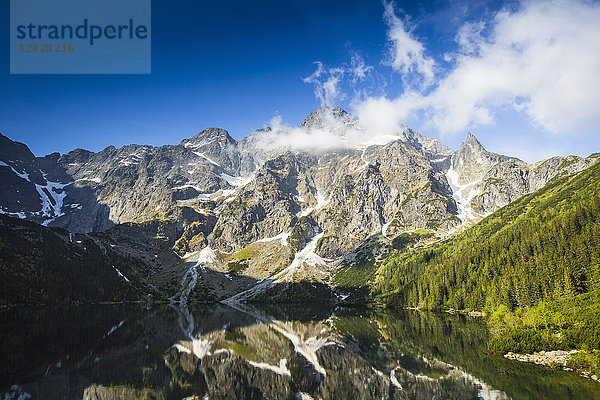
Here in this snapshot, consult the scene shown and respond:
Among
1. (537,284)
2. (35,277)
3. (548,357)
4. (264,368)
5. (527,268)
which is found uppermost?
(35,277)

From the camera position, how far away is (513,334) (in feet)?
189

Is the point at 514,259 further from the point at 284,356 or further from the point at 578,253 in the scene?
the point at 284,356

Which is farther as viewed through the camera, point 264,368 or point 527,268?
point 527,268

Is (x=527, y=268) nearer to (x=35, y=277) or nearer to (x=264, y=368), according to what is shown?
(x=264, y=368)

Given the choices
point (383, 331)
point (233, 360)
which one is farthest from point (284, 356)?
point (383, 331)

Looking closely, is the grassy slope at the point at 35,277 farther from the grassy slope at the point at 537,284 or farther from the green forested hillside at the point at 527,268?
the green forested hillside at the point at 527,268

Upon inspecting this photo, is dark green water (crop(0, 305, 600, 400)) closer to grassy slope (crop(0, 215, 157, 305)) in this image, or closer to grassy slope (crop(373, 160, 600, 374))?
grassy slope (crop(373, 160, 600, 374))

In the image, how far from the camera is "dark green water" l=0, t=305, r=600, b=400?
123 ft

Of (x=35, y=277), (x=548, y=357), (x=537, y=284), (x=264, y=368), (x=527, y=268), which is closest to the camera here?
(x=548, y=357)

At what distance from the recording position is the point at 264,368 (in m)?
51.7

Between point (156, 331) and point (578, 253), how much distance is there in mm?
130281

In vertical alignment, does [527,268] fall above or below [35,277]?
below

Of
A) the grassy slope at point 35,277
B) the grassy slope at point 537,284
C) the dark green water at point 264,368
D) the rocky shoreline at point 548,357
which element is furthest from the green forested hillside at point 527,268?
the grassy slope at point 35,277

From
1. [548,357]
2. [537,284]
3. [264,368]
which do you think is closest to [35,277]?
[264,368]
